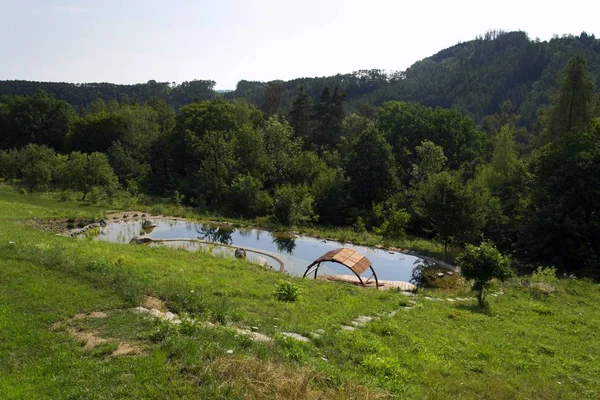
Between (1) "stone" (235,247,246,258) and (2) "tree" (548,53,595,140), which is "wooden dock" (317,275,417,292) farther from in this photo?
(2) "tree" (548,53,595,140)

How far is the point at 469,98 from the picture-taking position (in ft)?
379

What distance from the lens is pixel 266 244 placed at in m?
24.9

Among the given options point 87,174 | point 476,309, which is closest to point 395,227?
point 476,309

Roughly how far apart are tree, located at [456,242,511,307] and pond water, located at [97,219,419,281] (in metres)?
5.40

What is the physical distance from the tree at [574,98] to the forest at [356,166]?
97mm

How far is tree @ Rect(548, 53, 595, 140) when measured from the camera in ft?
110

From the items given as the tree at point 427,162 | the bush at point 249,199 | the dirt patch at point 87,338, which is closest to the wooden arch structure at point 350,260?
the dirt patch at point 87,338

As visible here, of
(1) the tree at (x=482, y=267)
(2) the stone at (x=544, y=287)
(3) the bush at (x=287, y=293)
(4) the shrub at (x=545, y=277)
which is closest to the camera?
(3) the bush at (x=287, y=293)

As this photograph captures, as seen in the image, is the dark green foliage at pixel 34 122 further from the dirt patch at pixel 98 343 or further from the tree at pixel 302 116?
the dirt patch at pixel 98 343

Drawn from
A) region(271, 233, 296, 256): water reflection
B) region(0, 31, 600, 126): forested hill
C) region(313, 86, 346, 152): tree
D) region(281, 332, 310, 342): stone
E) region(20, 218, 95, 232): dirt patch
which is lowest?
region(271, 233, 296, 256): water reflection

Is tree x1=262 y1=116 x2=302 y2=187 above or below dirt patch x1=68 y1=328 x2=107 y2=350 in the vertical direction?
above

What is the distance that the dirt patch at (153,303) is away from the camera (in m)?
9.58

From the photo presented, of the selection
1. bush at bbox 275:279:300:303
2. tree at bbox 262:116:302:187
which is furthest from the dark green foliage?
bush at bbox 275:279:300:303

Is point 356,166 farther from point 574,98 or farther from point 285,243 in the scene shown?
point 574,98
